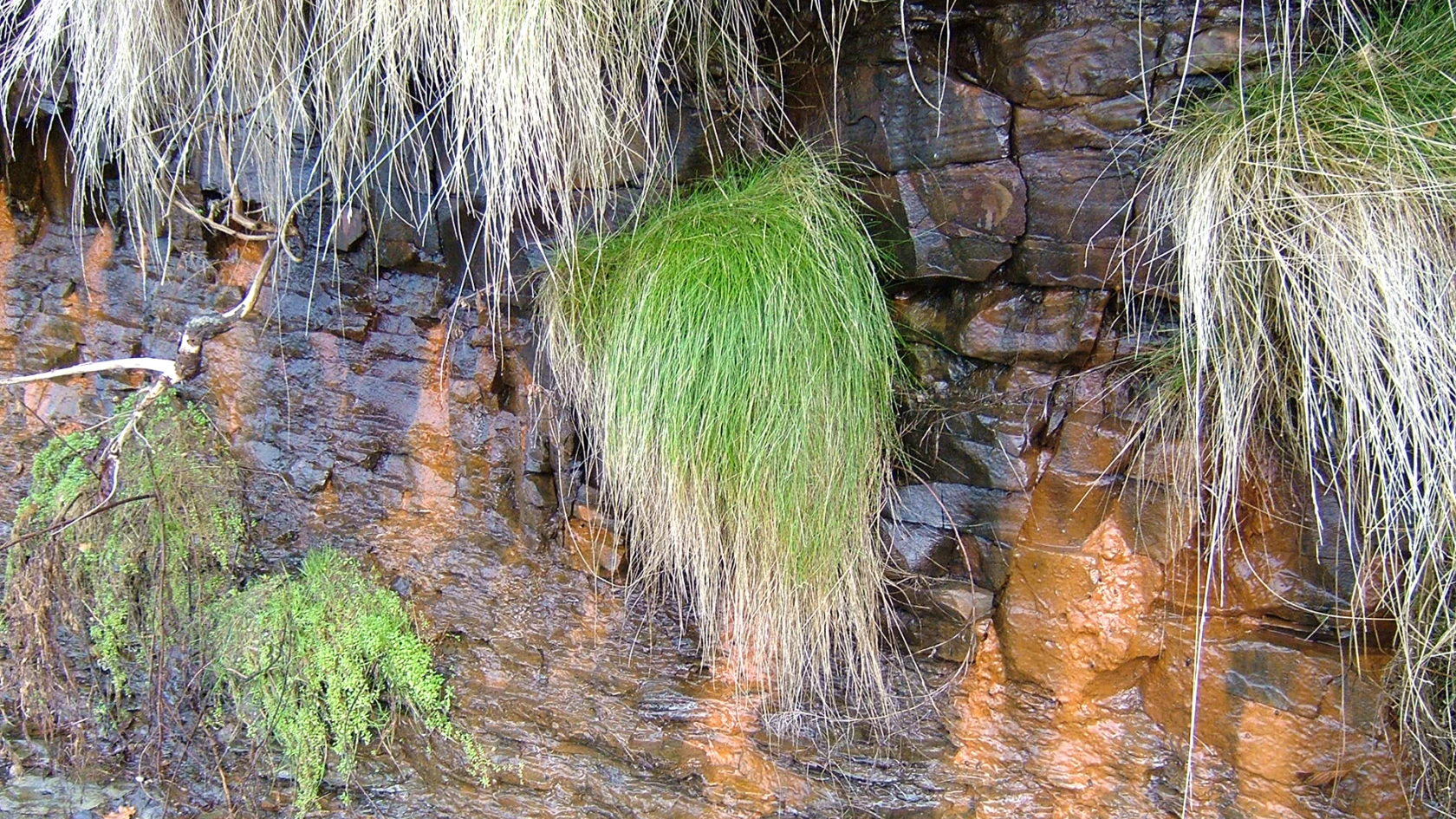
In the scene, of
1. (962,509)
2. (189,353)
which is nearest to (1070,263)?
(962,509)

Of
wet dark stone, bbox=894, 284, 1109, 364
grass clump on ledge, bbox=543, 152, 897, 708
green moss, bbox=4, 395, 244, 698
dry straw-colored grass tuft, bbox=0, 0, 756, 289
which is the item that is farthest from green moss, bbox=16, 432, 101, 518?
wet dark stone, bbox=894, 284, 1109, 364

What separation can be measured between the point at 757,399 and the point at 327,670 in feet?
4.17

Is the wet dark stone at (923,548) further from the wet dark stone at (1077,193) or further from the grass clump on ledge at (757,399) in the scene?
the wet dark stone at (1077,193)

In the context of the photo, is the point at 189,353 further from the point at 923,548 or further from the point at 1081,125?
the point at 1081,125

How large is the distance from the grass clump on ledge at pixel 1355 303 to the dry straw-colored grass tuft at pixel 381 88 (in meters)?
0.94

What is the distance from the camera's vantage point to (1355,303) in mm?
1269

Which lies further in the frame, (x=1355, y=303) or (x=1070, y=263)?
(x=1070, y=263)

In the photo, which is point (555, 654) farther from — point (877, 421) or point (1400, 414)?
point (1400, 414)

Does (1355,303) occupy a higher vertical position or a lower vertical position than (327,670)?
higher

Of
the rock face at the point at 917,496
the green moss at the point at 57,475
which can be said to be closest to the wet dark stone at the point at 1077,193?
the rock face at the point at 917,496

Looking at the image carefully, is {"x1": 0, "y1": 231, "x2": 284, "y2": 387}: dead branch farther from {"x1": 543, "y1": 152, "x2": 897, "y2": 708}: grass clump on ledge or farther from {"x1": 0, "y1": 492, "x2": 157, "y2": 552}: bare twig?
{"x1": 543, "y1": 152, "x2": 897, "y2": 708}: grass clump on ledge

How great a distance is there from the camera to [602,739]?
189cm

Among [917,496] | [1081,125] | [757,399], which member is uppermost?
[1081,125]

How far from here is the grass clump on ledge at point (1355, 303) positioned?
125 cm
